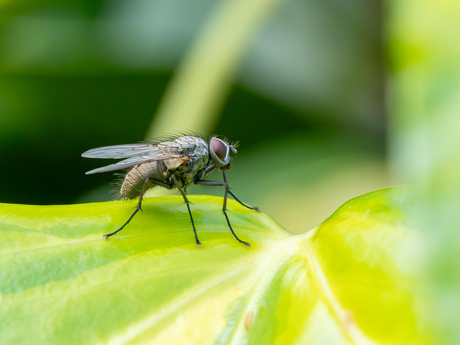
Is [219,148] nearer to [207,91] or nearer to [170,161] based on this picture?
[170,161]

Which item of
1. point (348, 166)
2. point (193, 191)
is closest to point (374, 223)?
point (348, 166)

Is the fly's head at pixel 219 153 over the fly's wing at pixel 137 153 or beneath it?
over

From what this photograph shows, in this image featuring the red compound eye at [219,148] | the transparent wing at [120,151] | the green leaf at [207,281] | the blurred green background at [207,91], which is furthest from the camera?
the blurred green background at [207,91]

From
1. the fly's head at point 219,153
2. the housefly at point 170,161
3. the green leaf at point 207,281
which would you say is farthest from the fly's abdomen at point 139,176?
the green leaf at point 207,281

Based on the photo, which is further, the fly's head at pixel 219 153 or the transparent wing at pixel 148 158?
the fly's head at pixel 219 153

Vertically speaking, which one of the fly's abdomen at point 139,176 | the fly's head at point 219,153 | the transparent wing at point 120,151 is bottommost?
the fly's abdomen at point 139,176

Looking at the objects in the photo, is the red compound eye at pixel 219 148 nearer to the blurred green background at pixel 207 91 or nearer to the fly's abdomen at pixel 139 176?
the fly's abdomen at pixel 139 176

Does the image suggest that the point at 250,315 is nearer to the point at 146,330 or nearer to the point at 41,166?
the point at 146,330
